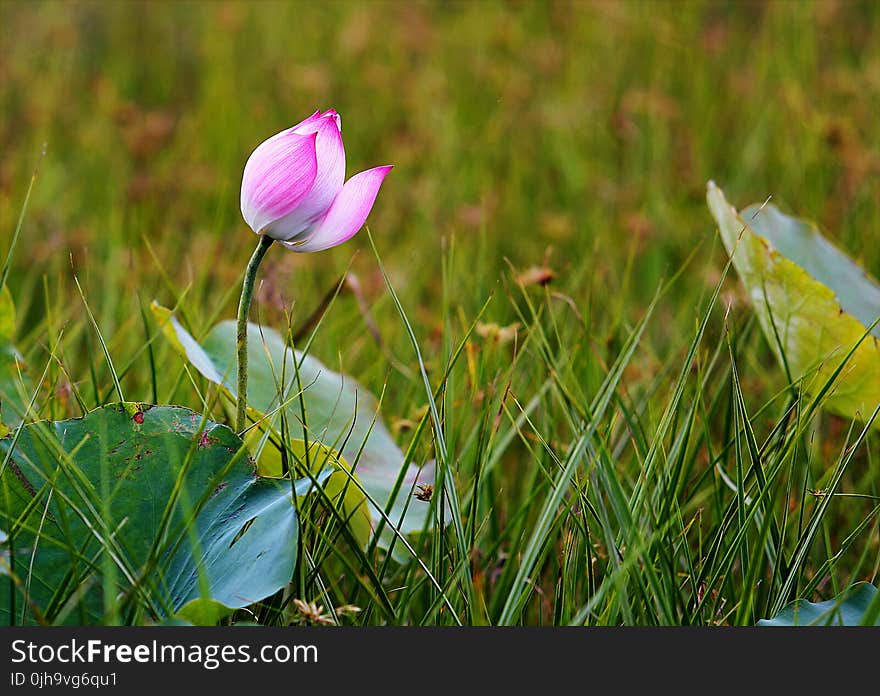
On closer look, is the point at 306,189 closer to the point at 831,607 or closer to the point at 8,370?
the point at 8,370

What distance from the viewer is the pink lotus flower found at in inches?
25.5

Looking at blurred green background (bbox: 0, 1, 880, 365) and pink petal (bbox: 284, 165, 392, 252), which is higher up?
blurred green background (bbox: 0, 1, 880, 365)

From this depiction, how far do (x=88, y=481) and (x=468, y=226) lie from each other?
46.4 inches

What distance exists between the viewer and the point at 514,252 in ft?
5.84

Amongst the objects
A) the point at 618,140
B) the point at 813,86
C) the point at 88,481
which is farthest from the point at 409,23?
the point at 88,481

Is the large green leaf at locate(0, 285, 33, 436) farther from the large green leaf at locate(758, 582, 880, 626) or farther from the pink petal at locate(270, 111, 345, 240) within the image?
the large green leaf at locate(758, 582, 880, 626)

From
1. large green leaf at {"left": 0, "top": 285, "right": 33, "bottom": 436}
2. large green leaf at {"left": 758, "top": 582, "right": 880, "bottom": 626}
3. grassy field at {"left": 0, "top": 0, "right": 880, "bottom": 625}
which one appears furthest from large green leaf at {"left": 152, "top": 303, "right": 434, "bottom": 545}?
large green leaf at {"left": 758, "top": 582, "right": 880, "bottom": 626}

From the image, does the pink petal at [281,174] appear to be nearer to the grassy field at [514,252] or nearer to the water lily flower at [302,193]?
the water lily flower at [302,193]

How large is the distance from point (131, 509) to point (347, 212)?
0.91 feet

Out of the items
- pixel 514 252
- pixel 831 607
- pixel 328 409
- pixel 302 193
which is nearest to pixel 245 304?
pixel 302 193

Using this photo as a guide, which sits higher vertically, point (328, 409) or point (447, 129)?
point (447, 129)

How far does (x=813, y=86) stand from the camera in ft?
7.55

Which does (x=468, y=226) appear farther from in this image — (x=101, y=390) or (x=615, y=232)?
(x=101, y=390)

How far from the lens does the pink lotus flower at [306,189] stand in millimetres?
646
